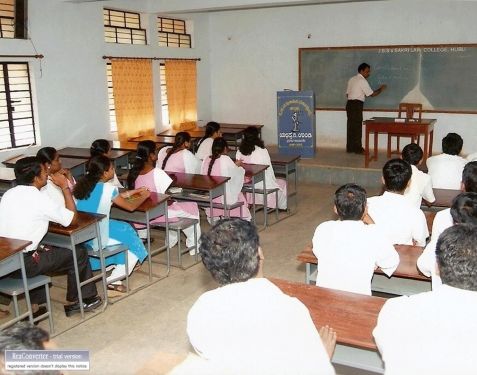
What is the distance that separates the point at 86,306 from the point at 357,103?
5922mm

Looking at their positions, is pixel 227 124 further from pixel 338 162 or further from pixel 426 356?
pixel 426 356

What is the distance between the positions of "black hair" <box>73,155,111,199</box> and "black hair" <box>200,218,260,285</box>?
2.44 m

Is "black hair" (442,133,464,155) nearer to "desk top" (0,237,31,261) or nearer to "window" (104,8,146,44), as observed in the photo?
"desk top" (0,237,31,261)

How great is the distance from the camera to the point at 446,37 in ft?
26.4

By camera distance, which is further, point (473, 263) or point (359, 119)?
point (359, 119)

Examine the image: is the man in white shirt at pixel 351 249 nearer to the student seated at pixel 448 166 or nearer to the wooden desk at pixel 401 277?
the wooden desk at pixel 401 277

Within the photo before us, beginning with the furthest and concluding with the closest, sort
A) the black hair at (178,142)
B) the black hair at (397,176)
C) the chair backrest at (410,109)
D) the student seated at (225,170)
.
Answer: the chair backrest at (410,109), the black hair at (178,142), the student seated at (225,170), the black hair at (397,176)

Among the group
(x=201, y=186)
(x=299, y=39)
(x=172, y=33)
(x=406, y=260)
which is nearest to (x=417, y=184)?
(x=406, y=260)

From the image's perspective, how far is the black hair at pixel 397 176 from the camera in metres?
3.09

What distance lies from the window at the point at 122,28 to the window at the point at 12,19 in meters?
1.52

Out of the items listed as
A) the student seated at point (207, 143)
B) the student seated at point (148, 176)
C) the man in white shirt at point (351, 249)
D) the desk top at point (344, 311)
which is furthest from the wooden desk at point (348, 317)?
the student seated at point (207, 143)

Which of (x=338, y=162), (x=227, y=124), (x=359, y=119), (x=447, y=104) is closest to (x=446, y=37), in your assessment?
(x=447, y=104)

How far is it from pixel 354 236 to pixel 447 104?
6.75 m

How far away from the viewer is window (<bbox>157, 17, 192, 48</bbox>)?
8812 millimetres
